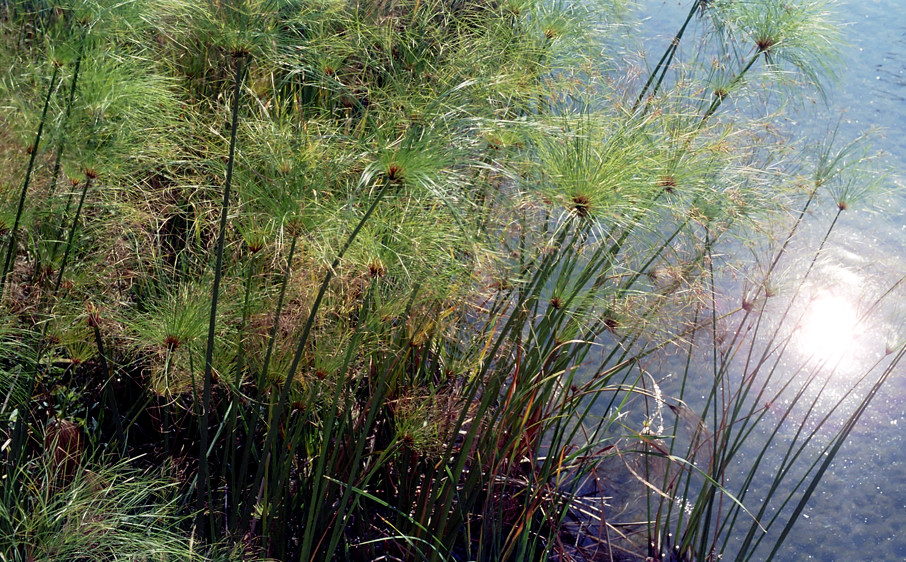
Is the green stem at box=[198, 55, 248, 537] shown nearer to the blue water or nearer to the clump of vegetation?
the clump of vegetation

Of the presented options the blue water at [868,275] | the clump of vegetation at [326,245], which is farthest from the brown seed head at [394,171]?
the blue water at [868,275]

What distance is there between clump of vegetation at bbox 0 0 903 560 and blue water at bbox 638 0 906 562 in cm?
52

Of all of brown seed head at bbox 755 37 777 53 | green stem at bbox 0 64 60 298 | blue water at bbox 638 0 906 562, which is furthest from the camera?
blue water at bbox 638 0 906 562

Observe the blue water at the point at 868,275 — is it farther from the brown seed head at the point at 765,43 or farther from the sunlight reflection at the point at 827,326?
the brown seed head at the point at 765,43

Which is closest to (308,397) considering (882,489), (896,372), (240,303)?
(240,303)

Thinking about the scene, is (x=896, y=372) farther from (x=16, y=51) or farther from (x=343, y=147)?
(x=16, y=51)

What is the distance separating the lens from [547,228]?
4.60 feet

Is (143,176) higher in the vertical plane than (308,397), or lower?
higher

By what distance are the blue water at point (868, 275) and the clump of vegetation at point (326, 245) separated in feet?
1.70

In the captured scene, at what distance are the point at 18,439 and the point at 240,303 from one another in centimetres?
38

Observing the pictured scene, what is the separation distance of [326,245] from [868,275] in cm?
156

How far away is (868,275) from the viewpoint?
205 centimetres

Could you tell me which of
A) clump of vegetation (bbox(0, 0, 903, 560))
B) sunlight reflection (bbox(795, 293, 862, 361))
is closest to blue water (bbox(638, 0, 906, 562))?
sunlight reflection (bbox(795, 293, 862, 361))

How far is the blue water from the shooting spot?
6.90 feet
